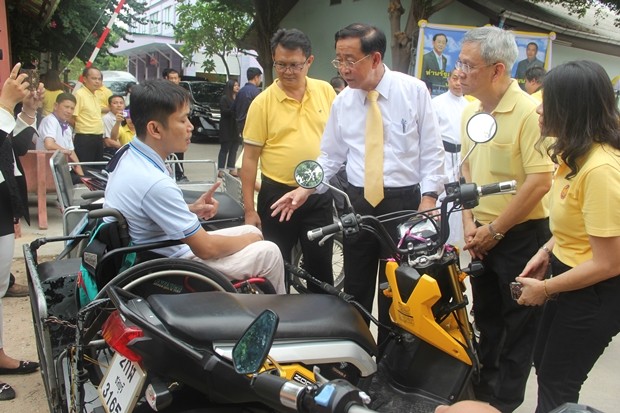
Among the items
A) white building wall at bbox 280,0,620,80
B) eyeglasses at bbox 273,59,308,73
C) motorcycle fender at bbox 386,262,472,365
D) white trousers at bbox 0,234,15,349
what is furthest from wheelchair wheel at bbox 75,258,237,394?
white building wall at bbox 280,0,620,80

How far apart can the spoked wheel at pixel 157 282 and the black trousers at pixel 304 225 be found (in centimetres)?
120

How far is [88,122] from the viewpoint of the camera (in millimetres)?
7805

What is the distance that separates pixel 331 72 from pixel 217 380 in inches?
649

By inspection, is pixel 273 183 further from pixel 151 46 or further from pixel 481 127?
pixel 151 46

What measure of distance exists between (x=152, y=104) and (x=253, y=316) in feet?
4.02

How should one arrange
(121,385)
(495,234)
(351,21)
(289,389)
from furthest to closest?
(351,21), (495,234), (121,385), (289,389)

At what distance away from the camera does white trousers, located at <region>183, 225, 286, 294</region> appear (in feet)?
8.67

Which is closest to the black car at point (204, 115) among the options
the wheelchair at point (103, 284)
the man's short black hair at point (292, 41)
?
the man's short black hair at point (292, 41)

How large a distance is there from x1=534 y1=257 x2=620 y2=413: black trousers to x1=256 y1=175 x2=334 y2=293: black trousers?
64.0 inches

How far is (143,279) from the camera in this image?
2277 mm

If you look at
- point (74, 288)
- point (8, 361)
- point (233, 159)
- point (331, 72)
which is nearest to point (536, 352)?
point (74, 288)

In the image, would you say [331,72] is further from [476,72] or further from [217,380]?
[217,380]

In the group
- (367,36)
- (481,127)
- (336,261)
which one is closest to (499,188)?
(481,127)

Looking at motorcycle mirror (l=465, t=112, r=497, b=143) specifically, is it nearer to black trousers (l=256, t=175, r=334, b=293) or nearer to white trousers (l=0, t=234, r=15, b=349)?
black trousers (l=256, t=175, r=334, b=293)
